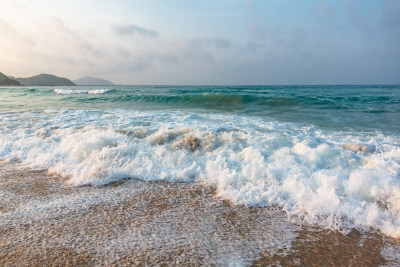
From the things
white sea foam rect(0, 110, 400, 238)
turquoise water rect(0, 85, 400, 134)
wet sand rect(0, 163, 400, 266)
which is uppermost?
turquoise water rect(0, 85, 400, 134)

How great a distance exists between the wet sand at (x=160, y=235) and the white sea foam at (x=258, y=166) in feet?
0.90

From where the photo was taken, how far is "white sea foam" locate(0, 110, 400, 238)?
291cm

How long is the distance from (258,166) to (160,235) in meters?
2.03

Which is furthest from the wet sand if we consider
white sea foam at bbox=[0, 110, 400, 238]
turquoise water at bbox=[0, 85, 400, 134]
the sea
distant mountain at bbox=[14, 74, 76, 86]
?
distant mountain at bbox=[14, 74, 76, 86]

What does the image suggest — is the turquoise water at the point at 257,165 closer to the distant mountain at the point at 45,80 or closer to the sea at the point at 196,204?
the sea at the point at 196,204

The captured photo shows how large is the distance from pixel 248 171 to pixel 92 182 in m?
2.33

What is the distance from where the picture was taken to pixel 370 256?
85.3 inches

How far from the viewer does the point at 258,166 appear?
3863 millimetres

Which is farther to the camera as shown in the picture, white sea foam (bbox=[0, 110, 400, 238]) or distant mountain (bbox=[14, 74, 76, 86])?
distant mountain (bbox=[14, 74, 76, 86])

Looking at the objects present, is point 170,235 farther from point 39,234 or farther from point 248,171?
point 248,171

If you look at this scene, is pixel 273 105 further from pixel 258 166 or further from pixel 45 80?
pixel 45 80

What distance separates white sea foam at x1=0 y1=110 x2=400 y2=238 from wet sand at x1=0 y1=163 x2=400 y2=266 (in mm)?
275

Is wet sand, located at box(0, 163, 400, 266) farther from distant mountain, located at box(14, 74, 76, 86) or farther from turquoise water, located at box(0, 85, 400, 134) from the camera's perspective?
distant mountain, located at box(14, 74, 76, 86)

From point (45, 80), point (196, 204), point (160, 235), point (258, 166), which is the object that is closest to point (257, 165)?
point (258, 166)
